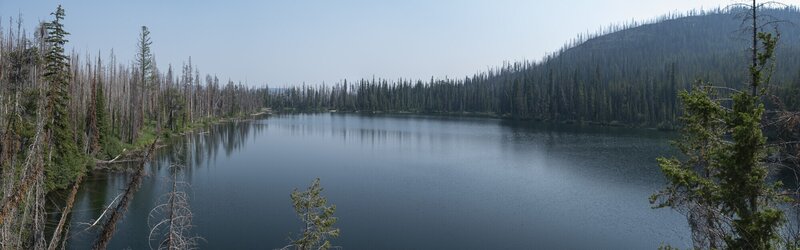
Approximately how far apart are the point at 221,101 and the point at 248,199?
90.2m

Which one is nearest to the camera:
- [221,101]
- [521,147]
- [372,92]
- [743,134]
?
[743,134]

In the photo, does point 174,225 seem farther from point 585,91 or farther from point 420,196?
point 585,91

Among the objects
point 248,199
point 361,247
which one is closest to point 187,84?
point 248,199

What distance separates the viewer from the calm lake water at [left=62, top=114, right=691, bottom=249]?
21734mm

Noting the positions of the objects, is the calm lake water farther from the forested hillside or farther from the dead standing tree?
the forested hillside

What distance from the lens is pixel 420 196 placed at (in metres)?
29.6

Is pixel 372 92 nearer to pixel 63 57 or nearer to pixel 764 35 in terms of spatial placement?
pixel 63 57

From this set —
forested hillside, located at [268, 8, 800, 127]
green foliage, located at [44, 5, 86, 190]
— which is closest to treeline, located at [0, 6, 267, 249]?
green foliage, located at [44, 5, 86, 190]

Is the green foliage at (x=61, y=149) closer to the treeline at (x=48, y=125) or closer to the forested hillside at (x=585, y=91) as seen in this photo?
the treeline at (x=48, y=125)

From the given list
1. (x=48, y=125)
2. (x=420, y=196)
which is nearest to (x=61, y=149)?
(x=48, y=125)

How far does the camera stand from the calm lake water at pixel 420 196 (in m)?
21.7

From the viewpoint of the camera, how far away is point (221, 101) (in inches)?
4412

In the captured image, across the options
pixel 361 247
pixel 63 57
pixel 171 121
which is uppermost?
pixel 63 57

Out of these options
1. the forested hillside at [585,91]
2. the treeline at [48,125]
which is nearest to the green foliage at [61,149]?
the treeline at [48,125]
